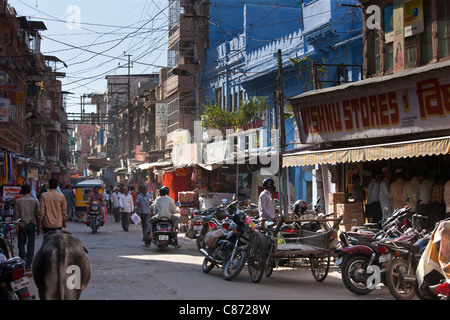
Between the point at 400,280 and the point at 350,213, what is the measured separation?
6378 mm

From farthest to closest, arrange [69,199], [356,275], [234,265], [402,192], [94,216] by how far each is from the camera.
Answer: [69,199]
[94,216]
[402,192]
[234,265]
[356,275]

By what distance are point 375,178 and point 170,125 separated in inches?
1184

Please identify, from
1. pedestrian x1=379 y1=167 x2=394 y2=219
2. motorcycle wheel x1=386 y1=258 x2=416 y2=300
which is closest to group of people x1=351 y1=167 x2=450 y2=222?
pedestrian x1=379 y1=167 x2=394 y2=219

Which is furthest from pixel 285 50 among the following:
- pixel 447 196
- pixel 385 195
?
pixel 447 196

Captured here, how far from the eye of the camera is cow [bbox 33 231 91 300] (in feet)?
22.1

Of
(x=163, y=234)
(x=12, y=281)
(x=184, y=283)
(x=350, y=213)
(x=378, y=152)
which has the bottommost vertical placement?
(x=184, y=283)

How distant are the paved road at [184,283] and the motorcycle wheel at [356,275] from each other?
5.1 inches

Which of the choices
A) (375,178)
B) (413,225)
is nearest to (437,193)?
(375,178)

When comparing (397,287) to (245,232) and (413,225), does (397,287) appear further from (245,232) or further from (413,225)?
(245,232)

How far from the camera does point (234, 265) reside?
10742mm

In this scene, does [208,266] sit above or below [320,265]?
below

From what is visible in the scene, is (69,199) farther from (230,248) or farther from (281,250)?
(281,250)

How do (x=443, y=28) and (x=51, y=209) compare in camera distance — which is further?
(x=443, y=28)

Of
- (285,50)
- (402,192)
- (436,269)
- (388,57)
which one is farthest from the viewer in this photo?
(285,50)
